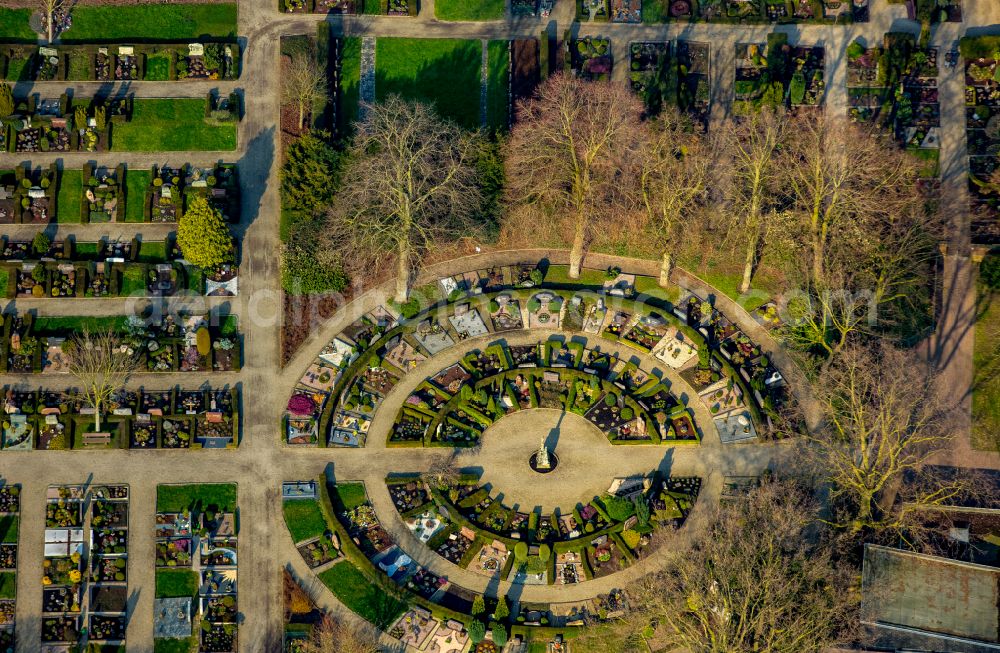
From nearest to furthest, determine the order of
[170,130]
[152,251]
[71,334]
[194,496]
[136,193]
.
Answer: [194,496] → [71,334] → [152,251] → [136,193] → [170,130]

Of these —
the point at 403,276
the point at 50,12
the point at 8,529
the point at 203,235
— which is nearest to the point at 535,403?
the point at 403,276

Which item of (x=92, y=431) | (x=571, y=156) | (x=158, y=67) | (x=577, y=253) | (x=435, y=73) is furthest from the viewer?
(x=435, y=73)

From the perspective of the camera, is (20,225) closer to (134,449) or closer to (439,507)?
(134,449)

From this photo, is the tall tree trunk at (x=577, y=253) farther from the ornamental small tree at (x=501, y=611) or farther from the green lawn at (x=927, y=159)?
the green lawn at (x=927, y=159)

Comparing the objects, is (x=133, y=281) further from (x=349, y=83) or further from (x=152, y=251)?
(x=349, y=83)

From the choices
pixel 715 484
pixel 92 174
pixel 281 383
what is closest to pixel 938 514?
pixel 715 484

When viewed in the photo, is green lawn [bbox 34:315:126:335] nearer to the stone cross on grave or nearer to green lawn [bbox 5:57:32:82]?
green lawn [bbox 5:57:32:82]
